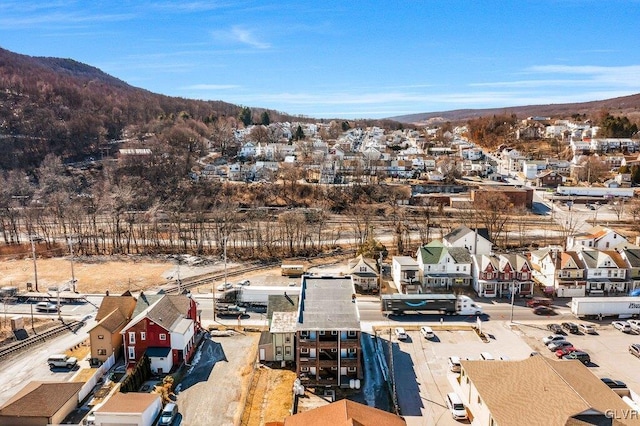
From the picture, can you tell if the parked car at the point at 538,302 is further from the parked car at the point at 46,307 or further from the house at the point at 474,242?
the parked car at the point at 46,307

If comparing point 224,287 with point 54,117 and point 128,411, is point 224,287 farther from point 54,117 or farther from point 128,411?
point 54,117

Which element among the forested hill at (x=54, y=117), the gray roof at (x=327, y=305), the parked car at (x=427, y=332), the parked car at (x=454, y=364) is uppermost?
the forested hill at (x=54, y=117)

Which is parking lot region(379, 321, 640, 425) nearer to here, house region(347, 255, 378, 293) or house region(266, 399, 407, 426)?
house region(266, 399, 407, 426)

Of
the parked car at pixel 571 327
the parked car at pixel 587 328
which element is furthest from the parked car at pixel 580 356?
the parked car at pixel 587 328

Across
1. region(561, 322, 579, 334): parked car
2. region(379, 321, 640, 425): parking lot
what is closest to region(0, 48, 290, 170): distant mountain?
region(379, 321, 640, 425): parking lot

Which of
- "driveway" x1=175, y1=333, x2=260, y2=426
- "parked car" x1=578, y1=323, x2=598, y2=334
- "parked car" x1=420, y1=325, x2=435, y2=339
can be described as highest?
"parked car" x1=420, y1=325, x2=435, y2=339

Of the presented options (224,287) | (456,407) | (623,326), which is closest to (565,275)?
(623,326)
